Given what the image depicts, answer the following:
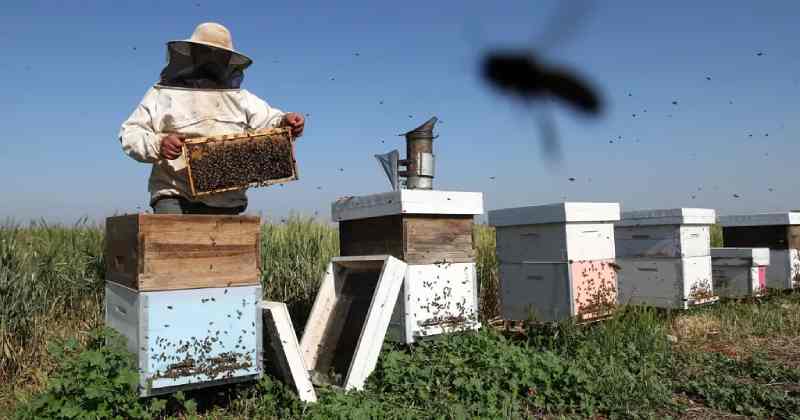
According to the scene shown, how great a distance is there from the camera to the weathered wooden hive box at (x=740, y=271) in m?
7.54

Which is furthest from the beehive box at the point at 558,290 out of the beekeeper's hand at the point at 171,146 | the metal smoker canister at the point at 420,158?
the beekeeper's hand at the point at 171,146

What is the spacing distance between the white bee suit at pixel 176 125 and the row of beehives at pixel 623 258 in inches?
99.2

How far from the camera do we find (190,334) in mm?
3443

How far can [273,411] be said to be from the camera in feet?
12.1

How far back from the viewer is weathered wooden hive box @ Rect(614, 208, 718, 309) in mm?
6449

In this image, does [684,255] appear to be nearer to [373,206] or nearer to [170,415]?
[373,206]

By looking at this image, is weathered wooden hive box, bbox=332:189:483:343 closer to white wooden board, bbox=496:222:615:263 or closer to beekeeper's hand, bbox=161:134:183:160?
white wooden board, bbox=496:222:615:263

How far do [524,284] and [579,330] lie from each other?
2.06ft

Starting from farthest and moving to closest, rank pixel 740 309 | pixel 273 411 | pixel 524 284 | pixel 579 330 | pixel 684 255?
1. pixel 740 309
2. pixel 684 255
3. pixel 524 284
4. pixel 579 330
5. pixel 273 411

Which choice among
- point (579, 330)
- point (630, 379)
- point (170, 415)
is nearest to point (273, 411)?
point (170, 415)

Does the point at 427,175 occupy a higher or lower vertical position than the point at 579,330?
higher

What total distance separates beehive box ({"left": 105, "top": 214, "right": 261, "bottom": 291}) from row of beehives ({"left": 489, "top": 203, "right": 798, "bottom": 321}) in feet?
8.59

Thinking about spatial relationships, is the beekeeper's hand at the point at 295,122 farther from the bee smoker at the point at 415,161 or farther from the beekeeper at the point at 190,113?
the bee smoker at the point at 415,161

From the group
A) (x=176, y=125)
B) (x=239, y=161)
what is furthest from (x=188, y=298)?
(x=176, y=125)
